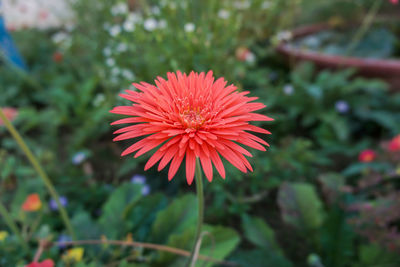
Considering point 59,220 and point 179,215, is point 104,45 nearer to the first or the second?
point 59,220

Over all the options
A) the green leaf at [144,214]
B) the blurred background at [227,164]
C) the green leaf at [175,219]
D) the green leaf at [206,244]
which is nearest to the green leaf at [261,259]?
the blurred background at [227,164]

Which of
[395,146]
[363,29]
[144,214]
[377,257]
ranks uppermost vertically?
[363,29]

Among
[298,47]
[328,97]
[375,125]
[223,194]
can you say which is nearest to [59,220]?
[223,194]

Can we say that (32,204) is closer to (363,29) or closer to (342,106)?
(342,106)

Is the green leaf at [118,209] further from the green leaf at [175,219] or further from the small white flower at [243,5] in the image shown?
the small white flower at [243,5]

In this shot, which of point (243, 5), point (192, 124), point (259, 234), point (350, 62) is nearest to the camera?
point (192, 124)

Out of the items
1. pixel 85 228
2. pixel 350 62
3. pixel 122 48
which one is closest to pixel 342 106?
pixel 350 62

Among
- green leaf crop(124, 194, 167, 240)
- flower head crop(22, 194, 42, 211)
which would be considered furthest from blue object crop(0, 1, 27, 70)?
green leaf crop(124, 194, 167, 240)
